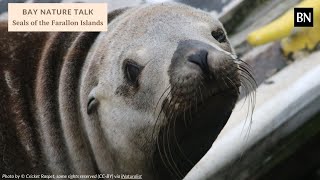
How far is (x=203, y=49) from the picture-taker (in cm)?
249

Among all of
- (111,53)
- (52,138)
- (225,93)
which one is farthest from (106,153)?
(225,93)

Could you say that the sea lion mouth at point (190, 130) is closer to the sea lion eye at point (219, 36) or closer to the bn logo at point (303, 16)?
the sea lion eye at point (219, 36)

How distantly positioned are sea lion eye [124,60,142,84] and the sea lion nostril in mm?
267

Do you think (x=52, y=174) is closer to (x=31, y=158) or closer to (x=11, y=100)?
(x=31, y=158)

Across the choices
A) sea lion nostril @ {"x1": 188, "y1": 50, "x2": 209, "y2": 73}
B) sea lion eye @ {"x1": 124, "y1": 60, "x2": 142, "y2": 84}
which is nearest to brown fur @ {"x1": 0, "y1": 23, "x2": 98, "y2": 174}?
sea lion eye @ {"x1": 124, "y1": 60, "x2": 142, "y2": 84}

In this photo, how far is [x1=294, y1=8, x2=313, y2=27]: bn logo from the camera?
3.04 m

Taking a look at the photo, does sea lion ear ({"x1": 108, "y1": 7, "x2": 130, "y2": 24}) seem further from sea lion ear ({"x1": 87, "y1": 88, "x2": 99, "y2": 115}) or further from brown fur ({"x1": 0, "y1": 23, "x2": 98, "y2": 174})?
sea lion ear ({"x1": 87, "y1": 88, "x2": 99, "y2": 115})

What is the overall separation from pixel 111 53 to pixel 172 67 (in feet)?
1.13

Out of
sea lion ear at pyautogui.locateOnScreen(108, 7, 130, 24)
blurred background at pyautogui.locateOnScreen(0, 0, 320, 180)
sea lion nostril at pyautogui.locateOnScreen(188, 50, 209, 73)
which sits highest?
sea lion ear at pyautogui.locateOnScreen(108, 7, 130, 24)

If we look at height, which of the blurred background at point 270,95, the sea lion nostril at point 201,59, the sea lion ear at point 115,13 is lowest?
the blurred background at point 270,95

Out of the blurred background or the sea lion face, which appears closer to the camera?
the sea lion face

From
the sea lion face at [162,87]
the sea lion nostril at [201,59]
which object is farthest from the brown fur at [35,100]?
the sea lion nostril at [201,59]

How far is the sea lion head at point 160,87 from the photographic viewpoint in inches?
99.0

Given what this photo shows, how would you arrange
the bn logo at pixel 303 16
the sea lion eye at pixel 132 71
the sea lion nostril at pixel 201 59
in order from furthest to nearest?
the bn logo at pixel 303 16, the sea lion eye at pixel 132 71, the sea lion nostril at pixel 201 59
